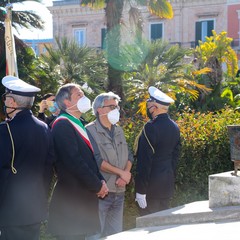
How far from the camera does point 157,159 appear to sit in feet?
19.1

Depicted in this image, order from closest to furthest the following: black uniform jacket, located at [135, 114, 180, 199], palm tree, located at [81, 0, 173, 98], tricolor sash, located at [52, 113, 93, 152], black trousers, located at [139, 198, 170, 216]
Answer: tricolor sash, located at [52, 113, 93, 152] < black uniform jacket, located at [135, 114, 180, 199] < black trousers, located at [139, 198, 170, 216] < palm tree, located at [81, 0, 173, 98]

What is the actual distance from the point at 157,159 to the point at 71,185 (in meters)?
1.39

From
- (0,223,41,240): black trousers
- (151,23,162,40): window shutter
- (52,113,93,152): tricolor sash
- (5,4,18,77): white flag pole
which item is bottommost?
(0,223,41,240): black trousers

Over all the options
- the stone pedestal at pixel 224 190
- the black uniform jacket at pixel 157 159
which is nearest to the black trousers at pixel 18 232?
the black uniform jacket at pixel 157 159

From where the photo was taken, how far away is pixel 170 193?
588 centimetres

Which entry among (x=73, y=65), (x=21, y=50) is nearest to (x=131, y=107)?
(x=73, y=65)

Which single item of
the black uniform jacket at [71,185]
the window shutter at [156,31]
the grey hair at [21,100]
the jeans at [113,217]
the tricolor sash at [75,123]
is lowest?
the jeans at [113,217]

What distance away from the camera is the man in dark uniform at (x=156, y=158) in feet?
18.7

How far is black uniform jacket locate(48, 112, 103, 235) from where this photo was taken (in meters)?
4.63

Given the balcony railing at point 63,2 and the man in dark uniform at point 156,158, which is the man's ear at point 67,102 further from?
the balcony railing at point 63,2

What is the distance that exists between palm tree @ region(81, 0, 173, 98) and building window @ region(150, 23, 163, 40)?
2171 cm

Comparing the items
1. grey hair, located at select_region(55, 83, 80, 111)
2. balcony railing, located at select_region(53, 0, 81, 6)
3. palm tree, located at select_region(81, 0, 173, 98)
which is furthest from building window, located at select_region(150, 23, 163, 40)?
grey hair, located at select_region(55, 83, 80, 111)

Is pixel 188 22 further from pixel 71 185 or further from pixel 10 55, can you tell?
pixel 71 185

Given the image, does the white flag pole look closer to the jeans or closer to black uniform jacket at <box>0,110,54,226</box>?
the jeans
